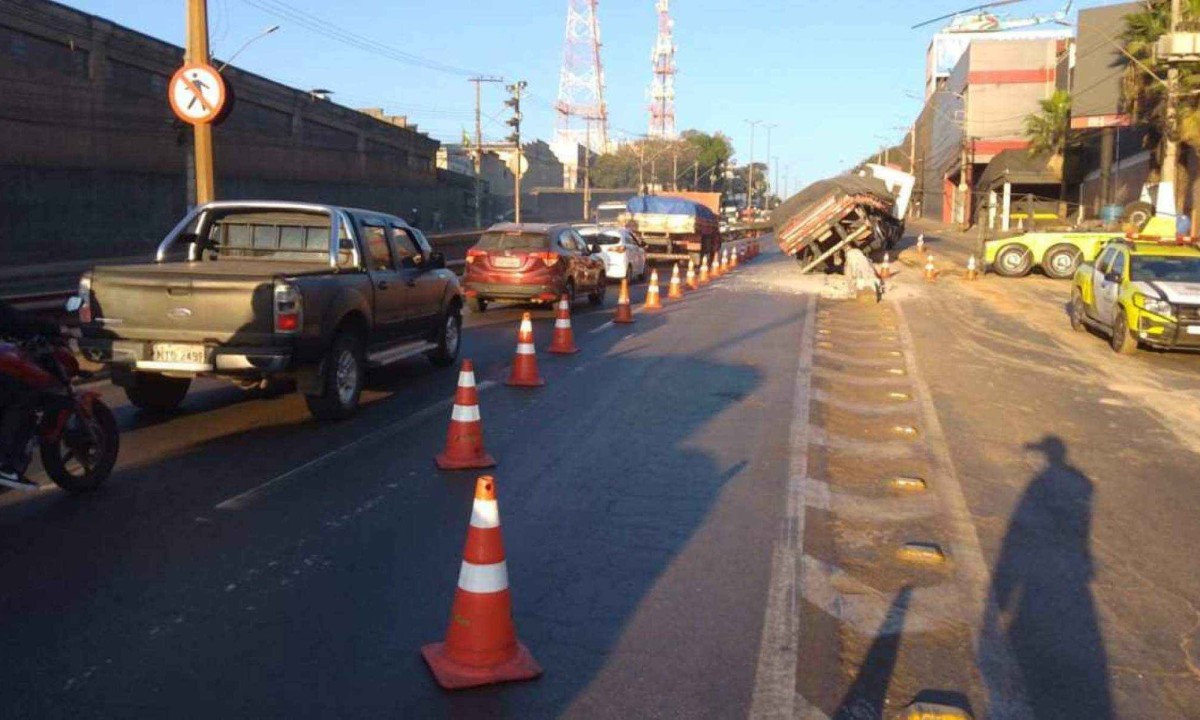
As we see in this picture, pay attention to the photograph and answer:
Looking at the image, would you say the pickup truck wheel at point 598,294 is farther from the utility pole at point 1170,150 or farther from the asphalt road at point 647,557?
the utility pole at point 1170,150

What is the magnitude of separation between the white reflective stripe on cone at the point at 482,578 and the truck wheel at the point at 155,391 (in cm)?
601

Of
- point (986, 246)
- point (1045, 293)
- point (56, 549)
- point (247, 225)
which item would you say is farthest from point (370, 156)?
point (56, 549)

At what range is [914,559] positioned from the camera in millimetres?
6645

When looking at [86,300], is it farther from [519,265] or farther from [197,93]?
[519,265]

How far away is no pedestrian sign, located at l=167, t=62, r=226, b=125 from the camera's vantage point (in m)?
15.4

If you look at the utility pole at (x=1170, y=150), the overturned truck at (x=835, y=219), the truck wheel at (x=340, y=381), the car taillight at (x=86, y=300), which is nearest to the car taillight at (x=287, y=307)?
the truck wheel at (x=340, y=381)

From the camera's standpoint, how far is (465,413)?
845cm

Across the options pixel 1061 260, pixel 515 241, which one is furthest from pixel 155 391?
pixel 1061 260

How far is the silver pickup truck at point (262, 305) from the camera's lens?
363 inches

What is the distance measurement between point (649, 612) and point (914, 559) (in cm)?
187

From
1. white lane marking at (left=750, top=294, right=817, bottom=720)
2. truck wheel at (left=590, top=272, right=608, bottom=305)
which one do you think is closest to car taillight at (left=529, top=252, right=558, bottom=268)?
truck wheel at (left=590, top=272, right=608, bottom=305)

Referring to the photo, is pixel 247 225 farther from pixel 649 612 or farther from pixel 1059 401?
pixel 1059 401

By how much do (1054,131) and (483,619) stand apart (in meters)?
64.2

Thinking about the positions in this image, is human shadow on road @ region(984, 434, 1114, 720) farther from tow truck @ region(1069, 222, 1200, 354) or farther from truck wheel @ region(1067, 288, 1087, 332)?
truck wheel @ region(1067, 288, 1087, 332)
